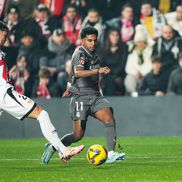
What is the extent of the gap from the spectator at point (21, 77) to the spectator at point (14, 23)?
0.81 metres

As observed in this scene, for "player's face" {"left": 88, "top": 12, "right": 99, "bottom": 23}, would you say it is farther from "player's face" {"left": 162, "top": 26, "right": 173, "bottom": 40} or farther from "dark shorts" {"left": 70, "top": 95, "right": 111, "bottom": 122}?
"dark shorts" {"left": 70, "top": 95, "right": 111, "bottom": 122}

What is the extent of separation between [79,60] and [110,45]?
796cm

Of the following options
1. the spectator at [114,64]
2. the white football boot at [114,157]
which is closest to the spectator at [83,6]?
the spectator at [114,64]

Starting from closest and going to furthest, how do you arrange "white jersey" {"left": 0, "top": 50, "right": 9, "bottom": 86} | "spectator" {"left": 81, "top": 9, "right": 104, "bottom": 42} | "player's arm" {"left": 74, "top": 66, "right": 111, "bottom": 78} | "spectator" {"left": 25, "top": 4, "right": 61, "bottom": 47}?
"white jersey" {"left": 0, "top": 50, "right": 9, "bottom": 86}
"player's arm" {"left": 74, "top": 66, "right": 111, "bottom": 78}
"spectator" {"left": 81, "top": 9, "right": 104, "bottom": 42}
"spectator" {"left": 25, "top": 4, "right": 61, "bottom": 47}

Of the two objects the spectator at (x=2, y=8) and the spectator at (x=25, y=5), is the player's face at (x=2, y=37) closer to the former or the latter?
the spectator at (x=25, y=5)

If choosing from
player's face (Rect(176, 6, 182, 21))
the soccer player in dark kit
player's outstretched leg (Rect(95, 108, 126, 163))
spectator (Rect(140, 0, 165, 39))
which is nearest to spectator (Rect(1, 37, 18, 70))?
spectator (Rect(140, 0, 165, 39))

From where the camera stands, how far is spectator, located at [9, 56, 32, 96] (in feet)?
69.4

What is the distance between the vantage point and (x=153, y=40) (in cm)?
2066

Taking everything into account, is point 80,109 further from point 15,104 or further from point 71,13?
point 71,13

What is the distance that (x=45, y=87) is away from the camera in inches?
826

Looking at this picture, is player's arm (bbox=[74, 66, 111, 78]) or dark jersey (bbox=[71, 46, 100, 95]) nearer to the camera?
player's arm (bbox=[74, 66, 111, 78])

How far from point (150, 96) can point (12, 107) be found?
8.72 m

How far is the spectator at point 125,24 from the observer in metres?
20.7

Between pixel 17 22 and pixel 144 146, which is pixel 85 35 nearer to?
pixel 144 146
